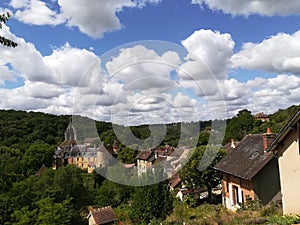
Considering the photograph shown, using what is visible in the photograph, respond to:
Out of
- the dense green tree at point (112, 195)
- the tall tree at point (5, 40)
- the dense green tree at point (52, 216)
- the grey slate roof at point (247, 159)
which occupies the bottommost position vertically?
the dense green tree at point (112, 195)

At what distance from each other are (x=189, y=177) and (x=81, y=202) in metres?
19.2

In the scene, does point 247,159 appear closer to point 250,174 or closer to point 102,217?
point 250,174

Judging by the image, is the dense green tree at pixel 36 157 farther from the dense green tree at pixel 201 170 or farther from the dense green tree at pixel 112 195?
the dense green tree at pixel 201 170

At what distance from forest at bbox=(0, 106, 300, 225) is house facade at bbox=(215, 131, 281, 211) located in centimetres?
284

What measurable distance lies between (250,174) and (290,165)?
5501mm

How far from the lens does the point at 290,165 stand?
959cm

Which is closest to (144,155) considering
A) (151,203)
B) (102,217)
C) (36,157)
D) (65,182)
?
(65,182)

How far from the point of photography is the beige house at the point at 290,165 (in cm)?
927

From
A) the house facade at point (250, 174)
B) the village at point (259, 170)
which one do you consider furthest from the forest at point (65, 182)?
the house facade at point (250, 174)

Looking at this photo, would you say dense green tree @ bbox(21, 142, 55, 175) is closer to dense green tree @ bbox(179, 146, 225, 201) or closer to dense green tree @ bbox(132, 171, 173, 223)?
dense green tree @ bbox(179, 146, 225, 201)

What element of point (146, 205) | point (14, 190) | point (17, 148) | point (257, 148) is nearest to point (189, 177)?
point (257, 148)

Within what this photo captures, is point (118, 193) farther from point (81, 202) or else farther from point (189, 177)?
point (189, 177)

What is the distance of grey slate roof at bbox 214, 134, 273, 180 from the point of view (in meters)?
15.0

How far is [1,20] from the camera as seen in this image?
498cm
